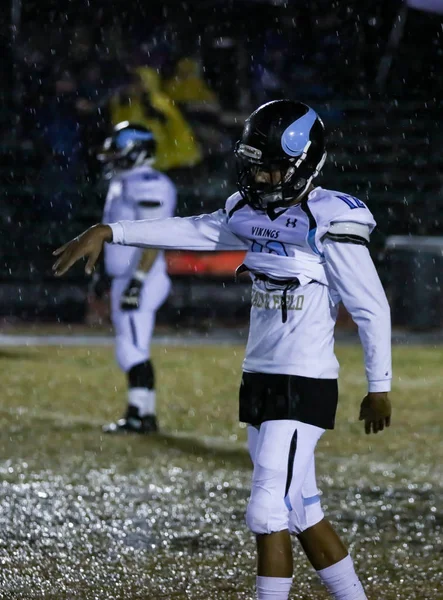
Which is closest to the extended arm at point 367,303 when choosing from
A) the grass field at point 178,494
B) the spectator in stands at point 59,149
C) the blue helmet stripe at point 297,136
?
the blue helmet stripe at point 297,136

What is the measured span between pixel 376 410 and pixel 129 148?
5365 millimetres

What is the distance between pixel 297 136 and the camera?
394 centimetres

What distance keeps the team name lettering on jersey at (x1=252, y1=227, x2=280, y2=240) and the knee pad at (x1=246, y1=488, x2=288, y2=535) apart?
83cm

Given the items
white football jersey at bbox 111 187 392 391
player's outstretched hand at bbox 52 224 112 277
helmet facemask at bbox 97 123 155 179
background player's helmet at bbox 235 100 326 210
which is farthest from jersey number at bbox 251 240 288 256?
helmet facemask at bbox 97 123 155 179

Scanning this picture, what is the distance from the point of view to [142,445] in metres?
8.27

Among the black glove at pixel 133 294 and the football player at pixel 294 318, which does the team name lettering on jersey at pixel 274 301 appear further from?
the black glove at pixel 133 294

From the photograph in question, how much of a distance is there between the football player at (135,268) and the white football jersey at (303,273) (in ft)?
14.6

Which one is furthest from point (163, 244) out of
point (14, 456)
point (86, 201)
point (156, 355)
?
point (86, 201)

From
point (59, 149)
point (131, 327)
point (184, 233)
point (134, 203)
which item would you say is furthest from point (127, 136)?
point (59, 149)

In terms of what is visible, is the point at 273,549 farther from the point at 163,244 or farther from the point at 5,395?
the point at 5,395

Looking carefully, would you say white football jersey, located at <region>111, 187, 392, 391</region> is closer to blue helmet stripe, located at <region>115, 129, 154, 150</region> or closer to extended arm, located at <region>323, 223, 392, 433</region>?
extended arm, located at <region>323, 223, 392, 433</region>

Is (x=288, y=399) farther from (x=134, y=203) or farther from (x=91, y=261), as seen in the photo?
(x=134, y=203)

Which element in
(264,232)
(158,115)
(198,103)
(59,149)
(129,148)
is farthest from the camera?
(198,103)

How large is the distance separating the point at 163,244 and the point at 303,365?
0.67 m
